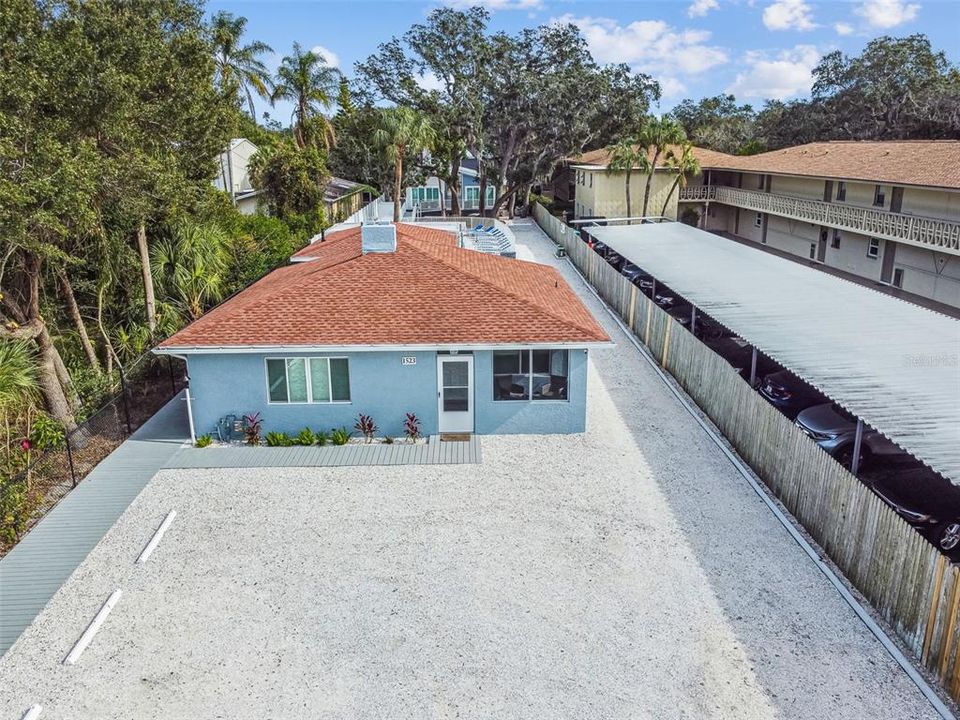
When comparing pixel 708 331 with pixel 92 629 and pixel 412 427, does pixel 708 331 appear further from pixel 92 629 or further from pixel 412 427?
pixel 92 629

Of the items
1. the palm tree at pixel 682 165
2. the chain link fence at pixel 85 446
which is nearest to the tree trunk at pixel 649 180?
the palm tree at pixel 682 165

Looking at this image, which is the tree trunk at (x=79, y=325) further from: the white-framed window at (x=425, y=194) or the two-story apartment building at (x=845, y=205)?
the white-framed window at (x=425, y=194)

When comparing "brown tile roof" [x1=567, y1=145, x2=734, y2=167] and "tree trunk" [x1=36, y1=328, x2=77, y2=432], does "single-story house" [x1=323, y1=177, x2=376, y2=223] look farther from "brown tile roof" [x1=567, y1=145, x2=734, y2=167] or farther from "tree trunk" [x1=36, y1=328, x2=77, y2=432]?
"tree trunk" [x1=36, y1=328, x2=77, y2=432]

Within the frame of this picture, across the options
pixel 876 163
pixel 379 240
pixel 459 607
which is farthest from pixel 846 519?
pixel 876 163

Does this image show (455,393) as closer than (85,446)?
No

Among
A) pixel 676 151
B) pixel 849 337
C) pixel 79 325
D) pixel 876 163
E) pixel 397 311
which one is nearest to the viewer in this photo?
pixel 849 337
